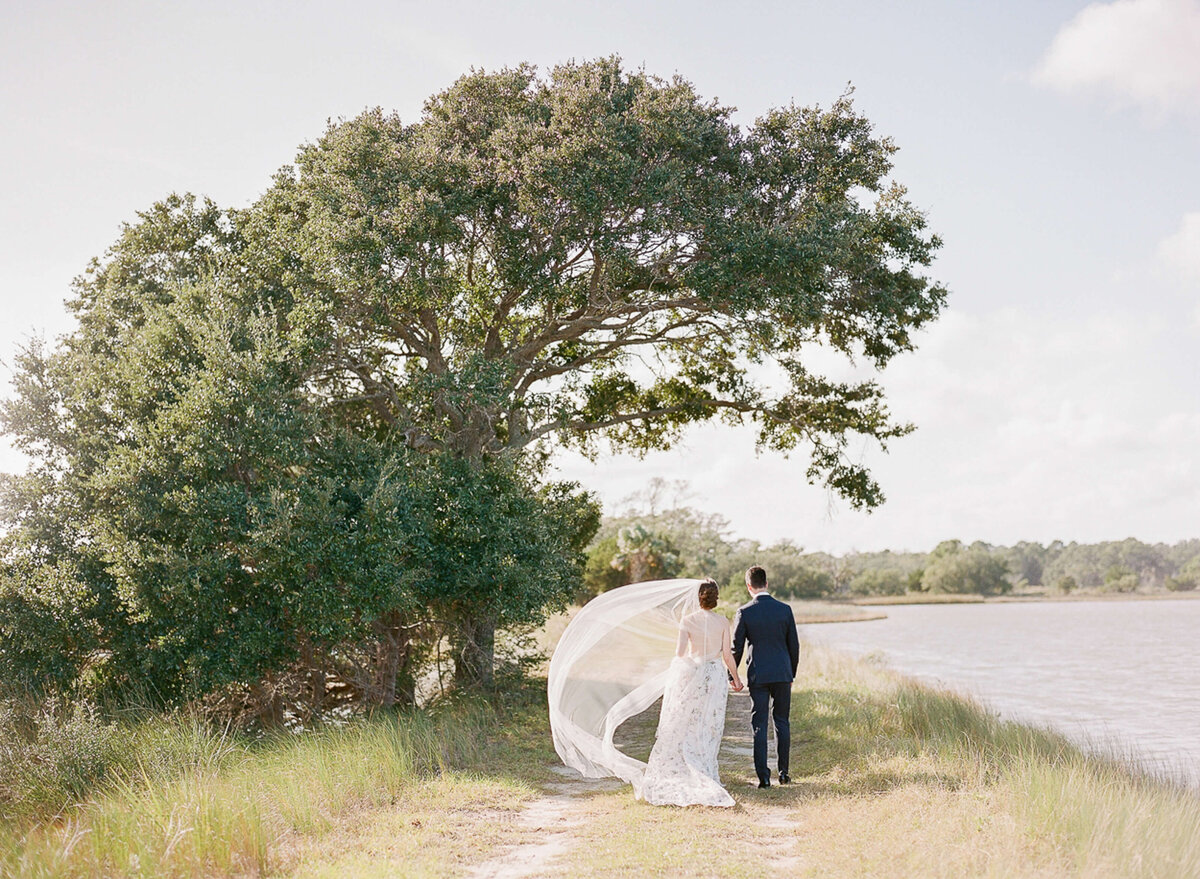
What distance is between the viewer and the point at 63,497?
1388cm

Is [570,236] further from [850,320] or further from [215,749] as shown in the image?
[215,749]

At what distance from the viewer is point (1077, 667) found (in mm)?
30625

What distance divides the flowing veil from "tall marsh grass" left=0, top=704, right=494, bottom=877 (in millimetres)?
1436

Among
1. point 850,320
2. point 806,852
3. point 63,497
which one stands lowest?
point 806,852

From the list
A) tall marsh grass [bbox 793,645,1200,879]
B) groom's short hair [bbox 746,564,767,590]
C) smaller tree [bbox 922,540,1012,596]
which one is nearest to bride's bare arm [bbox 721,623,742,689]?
groom's short hair [bbox 746,564,767,590]

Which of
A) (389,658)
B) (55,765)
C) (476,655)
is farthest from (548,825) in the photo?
(476,655)

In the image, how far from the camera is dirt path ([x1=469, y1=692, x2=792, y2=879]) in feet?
22.9

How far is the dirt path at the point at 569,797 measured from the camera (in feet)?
22.9

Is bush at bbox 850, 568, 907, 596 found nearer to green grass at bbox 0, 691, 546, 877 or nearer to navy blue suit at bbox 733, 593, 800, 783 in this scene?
green grass at bbox 0, 691, 546, 877

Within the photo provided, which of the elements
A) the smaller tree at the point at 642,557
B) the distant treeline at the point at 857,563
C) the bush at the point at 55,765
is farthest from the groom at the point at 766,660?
the smaller tree at the point at 642,557

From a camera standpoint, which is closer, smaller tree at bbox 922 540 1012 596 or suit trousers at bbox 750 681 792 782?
suit trousers at bbox 750 681 792 782

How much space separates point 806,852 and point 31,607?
11669 millimetres

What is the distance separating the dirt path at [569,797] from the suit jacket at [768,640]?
129 cm

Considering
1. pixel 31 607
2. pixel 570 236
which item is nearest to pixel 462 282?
pixel 570 236
